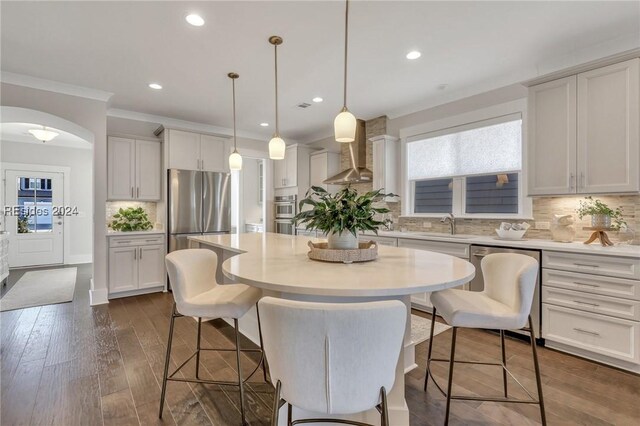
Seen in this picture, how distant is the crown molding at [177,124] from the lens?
180 inches

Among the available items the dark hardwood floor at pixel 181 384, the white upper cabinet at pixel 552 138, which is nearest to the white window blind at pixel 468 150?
the white upper cabinet at pixel 552 138

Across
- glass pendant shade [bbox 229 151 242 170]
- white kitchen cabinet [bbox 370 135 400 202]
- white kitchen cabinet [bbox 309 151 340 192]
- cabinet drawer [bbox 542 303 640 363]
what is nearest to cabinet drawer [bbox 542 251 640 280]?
cabinet drawer [bbox 542 303 640 363]

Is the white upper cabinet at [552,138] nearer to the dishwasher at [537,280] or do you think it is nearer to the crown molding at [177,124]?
the dishwasher at [537,280]

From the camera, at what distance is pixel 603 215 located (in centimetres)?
267

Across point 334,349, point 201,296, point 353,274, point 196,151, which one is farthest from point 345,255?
point 196,151

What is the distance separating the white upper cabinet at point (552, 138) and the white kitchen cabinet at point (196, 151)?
424 centimetres

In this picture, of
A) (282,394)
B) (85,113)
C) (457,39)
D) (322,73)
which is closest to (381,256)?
(282,394)

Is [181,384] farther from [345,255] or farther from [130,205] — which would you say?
[130,205]

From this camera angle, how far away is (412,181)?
4.49 metres

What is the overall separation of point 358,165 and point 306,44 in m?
2.43

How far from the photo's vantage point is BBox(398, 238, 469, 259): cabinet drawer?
10.6 ft

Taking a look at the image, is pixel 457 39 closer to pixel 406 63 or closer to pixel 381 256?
pixel 406 63

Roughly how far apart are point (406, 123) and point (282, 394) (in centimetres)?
417

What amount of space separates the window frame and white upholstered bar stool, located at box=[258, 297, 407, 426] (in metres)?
3.13
